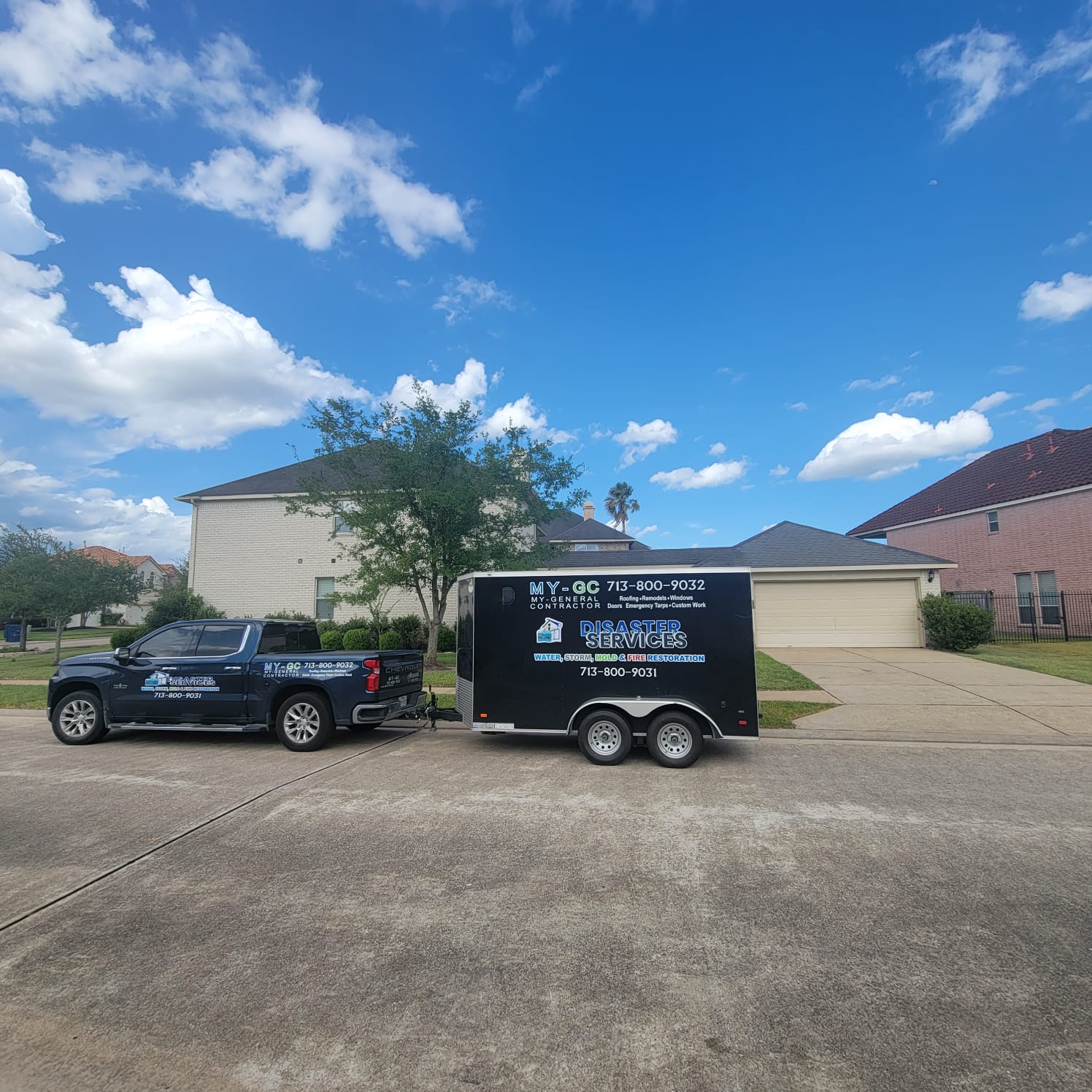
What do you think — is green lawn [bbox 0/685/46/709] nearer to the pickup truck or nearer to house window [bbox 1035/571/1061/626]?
the pickup truck

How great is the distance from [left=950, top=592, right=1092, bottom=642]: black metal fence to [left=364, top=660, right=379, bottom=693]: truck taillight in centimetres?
2217

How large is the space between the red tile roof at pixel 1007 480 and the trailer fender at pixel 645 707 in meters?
25.9

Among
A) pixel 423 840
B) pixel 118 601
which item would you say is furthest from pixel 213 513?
pixel 423 840

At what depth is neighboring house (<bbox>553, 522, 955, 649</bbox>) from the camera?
22609 millimetres

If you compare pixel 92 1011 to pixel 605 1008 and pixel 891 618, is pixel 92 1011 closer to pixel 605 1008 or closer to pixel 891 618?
pixel 605 1008

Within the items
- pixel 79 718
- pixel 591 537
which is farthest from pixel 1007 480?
pixel 79 718

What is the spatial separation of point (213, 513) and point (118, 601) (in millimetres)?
5069

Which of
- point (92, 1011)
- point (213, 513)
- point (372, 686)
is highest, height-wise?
point (213, 513)

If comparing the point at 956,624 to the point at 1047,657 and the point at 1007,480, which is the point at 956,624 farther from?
the point at 1007,480

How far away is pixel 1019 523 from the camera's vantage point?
1120 inches

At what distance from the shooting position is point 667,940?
148 inches

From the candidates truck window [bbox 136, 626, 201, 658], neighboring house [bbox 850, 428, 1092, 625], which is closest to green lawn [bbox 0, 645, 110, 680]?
truck window [bbox 136, 626, 201, 658]

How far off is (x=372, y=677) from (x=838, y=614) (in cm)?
1892

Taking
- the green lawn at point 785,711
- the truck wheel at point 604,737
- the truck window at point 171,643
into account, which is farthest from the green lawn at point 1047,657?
the truck window at point 171,643
